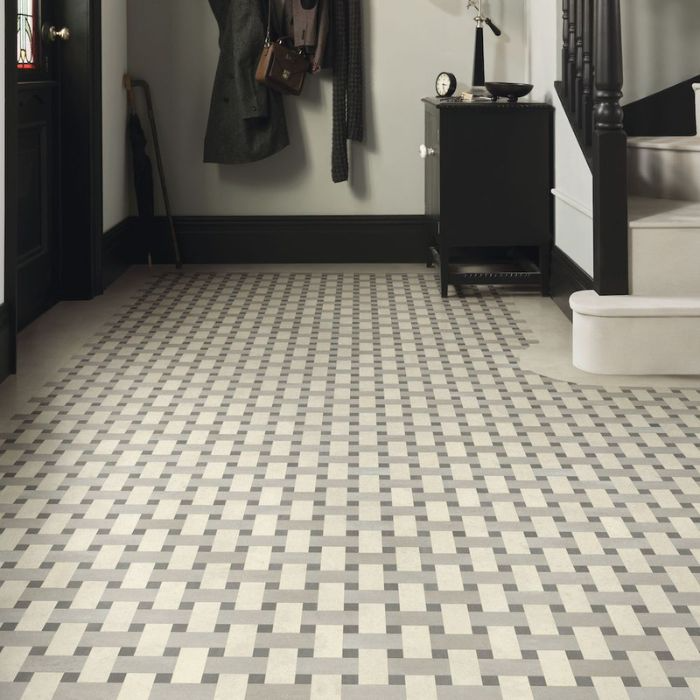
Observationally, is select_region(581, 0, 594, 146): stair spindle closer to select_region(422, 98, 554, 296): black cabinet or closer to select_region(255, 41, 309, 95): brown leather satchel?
select_region(422, 98, 554, 296): black cabinet

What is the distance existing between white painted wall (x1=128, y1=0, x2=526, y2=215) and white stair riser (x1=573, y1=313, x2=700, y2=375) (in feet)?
8.45

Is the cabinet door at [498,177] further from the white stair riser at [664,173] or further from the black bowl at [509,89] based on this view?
the white stair riser at [664,173]

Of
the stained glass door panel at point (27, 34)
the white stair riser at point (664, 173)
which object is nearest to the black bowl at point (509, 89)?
the white stair riser at point (664, 173)

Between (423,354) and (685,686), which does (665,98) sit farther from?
(685,686)

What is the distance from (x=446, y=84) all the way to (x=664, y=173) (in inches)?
53.6

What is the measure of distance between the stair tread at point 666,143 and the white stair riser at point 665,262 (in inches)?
27.4

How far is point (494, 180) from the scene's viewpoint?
18.0 ft

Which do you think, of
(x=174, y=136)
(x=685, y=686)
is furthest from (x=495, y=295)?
(x=685, y=686)

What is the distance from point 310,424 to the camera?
3576mm

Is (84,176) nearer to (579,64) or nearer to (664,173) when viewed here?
(579,64)

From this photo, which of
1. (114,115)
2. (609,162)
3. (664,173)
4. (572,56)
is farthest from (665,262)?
(114,115)

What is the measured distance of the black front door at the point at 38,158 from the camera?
16.1 feet

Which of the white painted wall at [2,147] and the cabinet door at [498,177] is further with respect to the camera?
the cabinet door at [498,177]

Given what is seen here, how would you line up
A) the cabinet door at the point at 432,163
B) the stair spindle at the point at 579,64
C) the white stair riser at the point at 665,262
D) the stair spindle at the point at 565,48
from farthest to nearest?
the cabinet door at the point at 432,163
the stair spindle at the point at 565,48
the stair spindle at the point at 579,64
the white stair riser at the point at 665,262
